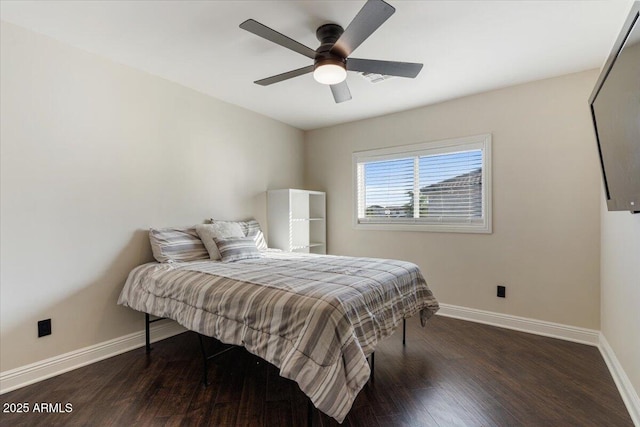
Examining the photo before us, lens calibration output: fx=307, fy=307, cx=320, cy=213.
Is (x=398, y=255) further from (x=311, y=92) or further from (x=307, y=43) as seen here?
(x=307, y=43)

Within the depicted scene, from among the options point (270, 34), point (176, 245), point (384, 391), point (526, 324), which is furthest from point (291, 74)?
point (526, 324)

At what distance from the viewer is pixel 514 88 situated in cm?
310

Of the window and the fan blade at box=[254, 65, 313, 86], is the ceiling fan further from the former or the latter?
the window

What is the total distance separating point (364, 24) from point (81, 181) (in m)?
2.39

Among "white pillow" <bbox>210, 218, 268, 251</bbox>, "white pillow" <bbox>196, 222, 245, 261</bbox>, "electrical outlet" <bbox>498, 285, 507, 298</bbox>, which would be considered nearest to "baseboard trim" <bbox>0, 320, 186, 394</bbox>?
"white pillow" <bbox>196, 222, 245, 261</bbox>

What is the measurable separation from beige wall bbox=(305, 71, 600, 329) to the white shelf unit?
1237mm

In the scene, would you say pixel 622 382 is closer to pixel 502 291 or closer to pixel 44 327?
pixel 502 291

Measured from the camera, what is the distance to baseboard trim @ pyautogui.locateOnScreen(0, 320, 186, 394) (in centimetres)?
209

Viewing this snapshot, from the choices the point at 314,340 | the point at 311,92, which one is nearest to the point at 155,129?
the point at 311,92

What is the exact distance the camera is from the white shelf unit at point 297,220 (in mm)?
3953

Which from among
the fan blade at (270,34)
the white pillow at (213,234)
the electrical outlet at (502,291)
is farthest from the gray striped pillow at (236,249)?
the electrical outlet at (502,291)

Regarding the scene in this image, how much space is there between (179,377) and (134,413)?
0.41 metres

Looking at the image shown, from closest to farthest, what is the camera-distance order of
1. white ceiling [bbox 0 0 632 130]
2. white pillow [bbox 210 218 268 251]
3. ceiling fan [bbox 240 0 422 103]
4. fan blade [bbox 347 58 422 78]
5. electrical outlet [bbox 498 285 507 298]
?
ceiling fan [bbox 240 0 422 103], white ceiling [bbox 0 0 632 130], fan blade [bbox 347 58 422 78], electrical outlet [bbox 498 285 507 298], white pillow [bbox 210 218 268 251]

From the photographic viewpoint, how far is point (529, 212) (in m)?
3.05
